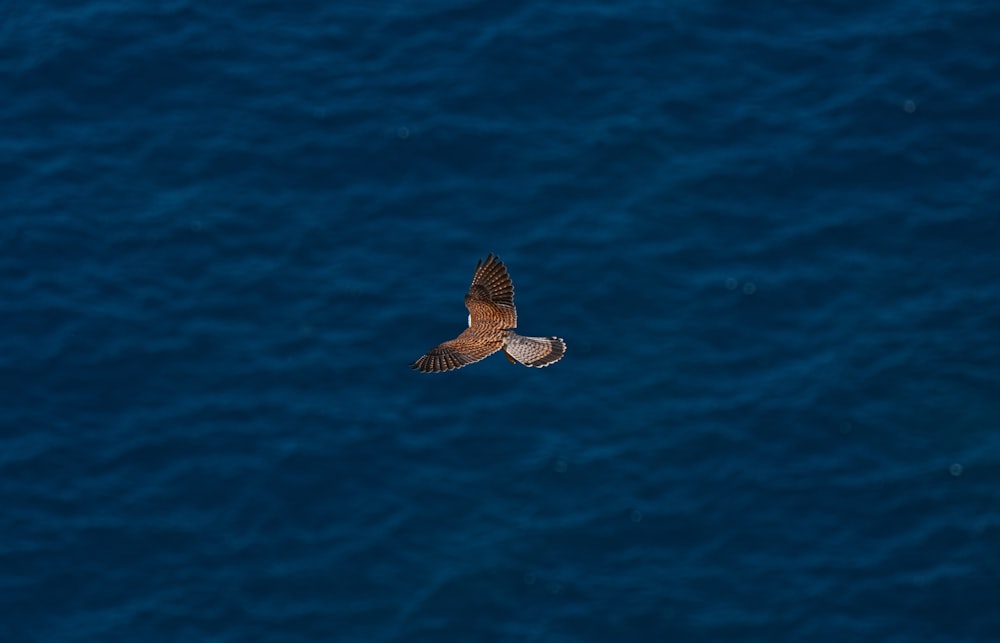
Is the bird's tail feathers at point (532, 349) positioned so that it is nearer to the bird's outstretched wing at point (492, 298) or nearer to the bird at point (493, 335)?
the bird at point (493, 335)

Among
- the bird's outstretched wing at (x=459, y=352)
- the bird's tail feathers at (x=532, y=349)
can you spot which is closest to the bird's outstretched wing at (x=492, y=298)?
the bird's tail feathers at (x=532, y=349)

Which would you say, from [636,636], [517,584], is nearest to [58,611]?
[517,584]

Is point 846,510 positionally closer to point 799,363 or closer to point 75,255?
point 799,363

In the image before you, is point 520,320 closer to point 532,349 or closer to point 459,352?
point 532,349

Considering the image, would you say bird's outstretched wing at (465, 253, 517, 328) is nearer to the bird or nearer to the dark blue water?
the bird

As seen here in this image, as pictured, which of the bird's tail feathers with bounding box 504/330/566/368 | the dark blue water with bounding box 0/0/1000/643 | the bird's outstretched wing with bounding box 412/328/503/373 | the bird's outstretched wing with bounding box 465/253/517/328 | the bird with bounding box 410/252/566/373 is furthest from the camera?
the dark blue water with bounding box 0/0/1000/643

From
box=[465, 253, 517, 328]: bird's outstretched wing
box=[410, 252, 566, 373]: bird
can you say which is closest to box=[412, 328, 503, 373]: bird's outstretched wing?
box=[410, 252, 566, 373]: bird

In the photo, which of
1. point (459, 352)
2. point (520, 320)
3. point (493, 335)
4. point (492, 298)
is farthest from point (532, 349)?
point (520, 320)
